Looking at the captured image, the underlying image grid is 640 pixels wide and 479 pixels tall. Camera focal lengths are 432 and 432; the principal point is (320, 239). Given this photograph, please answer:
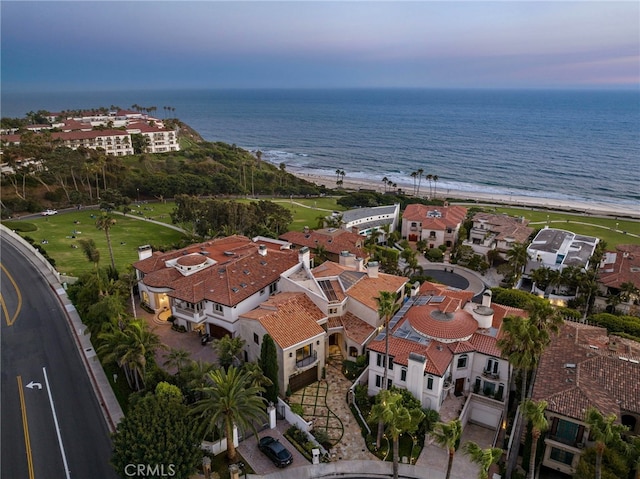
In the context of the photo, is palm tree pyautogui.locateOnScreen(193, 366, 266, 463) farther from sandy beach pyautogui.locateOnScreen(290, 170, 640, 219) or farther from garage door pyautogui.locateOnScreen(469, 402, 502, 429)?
sandy beach pyautogui.locateOnScreen(290, 170, 640, 219)

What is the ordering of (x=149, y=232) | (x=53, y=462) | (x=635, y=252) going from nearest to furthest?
(x=53, y=462)
(x=635, y=252)
(x=149, y=232)

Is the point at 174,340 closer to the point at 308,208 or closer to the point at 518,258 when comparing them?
the point at 518,258

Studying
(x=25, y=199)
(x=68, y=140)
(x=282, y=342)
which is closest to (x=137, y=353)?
(x=282, y=342)

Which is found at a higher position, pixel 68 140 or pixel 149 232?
pixel 68 140

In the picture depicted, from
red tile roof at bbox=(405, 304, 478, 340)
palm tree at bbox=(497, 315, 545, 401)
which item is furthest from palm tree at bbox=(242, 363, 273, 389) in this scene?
palm tree at bbox=(497, 315, 545, 401)

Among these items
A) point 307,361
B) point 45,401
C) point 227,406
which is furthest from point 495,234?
point 45,401

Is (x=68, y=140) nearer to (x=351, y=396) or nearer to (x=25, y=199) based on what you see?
(x=25, y=199)
